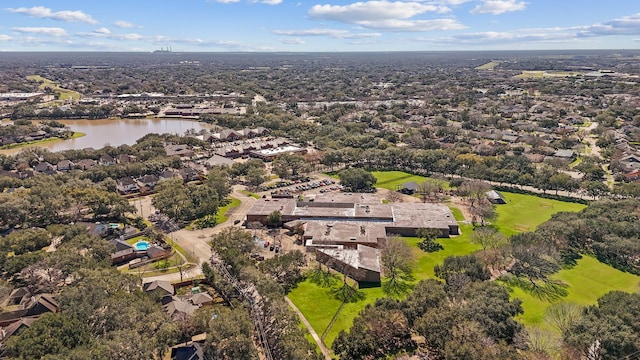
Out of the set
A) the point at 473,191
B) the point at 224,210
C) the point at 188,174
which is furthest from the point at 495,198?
the point at 188,174

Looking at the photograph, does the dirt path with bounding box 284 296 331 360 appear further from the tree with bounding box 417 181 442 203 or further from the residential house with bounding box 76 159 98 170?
the residential house with bounding box 76 159 98 170

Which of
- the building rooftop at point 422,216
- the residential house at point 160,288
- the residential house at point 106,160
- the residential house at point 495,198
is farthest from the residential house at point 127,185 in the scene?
the residential house at point 495,198

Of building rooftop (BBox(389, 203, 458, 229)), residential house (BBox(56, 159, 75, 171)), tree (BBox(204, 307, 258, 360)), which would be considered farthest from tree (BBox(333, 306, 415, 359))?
residential house (BBox(56, 159, 75, 171))

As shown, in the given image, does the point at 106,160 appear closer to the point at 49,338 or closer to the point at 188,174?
the point at 188,174

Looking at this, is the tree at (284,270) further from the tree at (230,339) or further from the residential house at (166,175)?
the residential house at (166,175)

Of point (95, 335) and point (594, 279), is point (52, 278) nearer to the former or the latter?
point (95, 335)

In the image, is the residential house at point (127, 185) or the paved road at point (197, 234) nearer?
the paved road at point (197, 234)

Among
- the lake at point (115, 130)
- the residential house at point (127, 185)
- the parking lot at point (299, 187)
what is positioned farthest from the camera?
the lake at point (115, 130)
